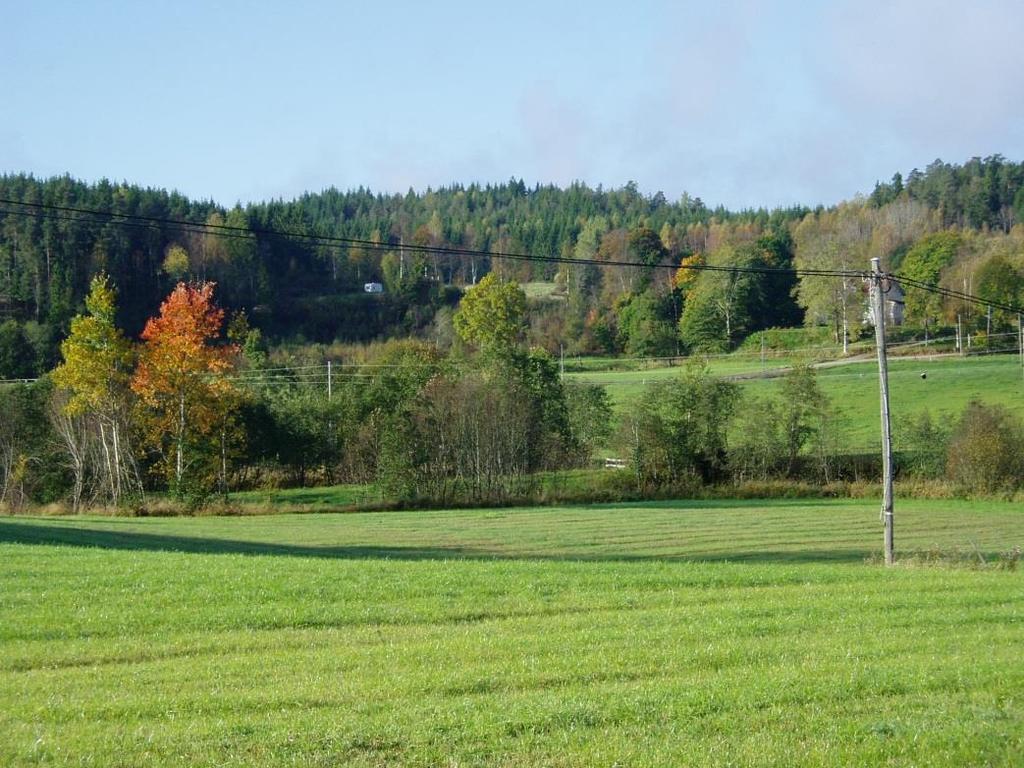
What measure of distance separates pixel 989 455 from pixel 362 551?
3580 cm

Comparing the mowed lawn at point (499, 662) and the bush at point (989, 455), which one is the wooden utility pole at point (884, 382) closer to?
the mowed lawn at point (499, 662)

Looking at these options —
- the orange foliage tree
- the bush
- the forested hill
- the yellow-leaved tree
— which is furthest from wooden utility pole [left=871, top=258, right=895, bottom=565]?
the forested hill

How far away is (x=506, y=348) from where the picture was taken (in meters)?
61.7

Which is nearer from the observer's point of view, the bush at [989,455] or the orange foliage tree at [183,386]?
the bush at [989,455]

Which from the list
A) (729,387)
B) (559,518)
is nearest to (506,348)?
(729,387)

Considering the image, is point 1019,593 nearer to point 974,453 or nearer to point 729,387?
point 974,453

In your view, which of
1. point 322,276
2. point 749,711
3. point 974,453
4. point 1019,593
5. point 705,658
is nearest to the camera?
point 749,711

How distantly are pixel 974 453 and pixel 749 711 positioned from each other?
4704cm

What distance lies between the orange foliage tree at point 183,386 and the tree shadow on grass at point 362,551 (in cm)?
2358

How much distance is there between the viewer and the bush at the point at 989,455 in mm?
50181

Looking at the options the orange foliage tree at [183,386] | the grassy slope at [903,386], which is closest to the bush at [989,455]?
the grassy slope at [903,386]

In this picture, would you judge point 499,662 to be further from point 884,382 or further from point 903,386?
point 903,386

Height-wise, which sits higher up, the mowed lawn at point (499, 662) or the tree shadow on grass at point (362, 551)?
the mowed lawn at point (499, 662)

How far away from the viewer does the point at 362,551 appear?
93.9 ft
